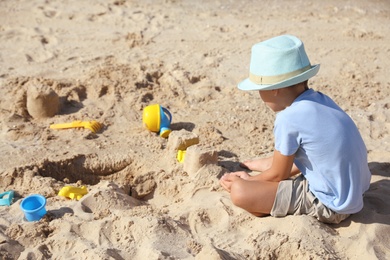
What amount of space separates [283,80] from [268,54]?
0.14 metres

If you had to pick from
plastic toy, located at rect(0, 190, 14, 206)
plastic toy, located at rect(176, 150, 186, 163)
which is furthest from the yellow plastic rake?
plastic toy, located at rect(0, 190, 14, 206)

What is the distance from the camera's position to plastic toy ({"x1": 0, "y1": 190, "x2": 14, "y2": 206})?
301 centimetres

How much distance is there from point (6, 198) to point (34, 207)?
0.85ft

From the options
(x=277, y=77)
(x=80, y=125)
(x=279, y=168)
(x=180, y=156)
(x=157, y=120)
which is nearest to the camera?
(x=277, y=77)

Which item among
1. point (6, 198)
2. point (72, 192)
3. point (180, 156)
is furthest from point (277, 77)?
point (6, 198)

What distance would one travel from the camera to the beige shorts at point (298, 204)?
9.08 feet

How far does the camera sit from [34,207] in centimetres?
286

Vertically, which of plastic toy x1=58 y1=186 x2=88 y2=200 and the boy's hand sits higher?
the boy's hand

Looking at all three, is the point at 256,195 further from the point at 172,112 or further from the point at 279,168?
the point at 172,112

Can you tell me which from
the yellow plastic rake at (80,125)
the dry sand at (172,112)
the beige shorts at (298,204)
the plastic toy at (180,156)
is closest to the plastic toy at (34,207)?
the dry sand at (172,112)

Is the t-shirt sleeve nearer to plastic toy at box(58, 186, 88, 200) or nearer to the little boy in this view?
the little boy

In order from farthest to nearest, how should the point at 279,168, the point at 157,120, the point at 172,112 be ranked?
the point at 172,112, the point at 157,120, the point at 279,168

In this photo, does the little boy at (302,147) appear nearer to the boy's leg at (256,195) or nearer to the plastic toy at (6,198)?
the boy's leg at (256,195)

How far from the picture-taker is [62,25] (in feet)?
18.3
